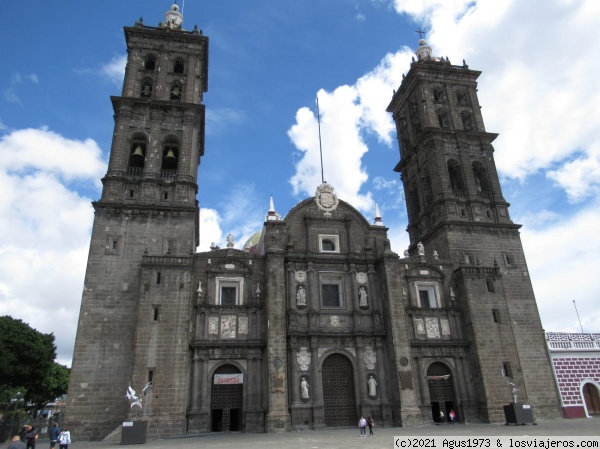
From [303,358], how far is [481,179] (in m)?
21.5

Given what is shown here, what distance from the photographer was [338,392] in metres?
28.6

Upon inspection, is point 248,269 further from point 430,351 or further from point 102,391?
point 430,351

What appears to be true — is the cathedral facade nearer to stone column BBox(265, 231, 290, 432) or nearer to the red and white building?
stone column BBox(265, 231, 290, 432)

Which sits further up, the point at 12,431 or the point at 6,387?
the point at 6,387

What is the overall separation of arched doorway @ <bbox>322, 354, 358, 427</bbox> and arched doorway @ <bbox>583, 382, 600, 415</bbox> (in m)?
16.4

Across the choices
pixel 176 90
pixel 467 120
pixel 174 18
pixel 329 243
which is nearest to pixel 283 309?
pixel 329 243

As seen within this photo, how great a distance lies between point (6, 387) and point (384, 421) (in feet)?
104

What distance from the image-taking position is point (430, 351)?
3025 centimetres

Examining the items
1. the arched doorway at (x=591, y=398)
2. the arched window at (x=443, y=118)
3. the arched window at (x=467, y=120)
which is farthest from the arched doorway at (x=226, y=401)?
the arched window at (x=467, y=120)

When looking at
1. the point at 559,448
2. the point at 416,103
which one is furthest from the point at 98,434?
the point at 416,103

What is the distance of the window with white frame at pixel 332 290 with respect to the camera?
3102cm

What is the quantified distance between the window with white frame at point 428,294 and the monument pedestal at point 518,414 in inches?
319

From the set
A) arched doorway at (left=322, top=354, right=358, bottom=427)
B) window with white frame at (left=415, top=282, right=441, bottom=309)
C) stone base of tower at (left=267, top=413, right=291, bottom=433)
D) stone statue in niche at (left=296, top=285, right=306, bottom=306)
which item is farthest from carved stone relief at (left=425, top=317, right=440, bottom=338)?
stone base of tower at (left=267, top=413, right=291, bottom=433)

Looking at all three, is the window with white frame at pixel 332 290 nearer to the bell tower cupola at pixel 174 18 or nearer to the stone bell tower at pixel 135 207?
the stone bell tower at pixel 135 207
